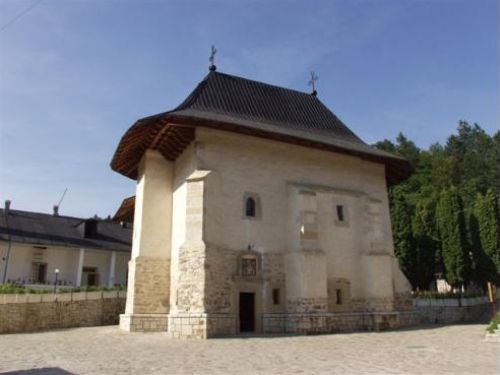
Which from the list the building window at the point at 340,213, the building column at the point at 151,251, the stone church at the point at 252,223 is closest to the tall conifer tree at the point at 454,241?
the stone church at the point at 252,223

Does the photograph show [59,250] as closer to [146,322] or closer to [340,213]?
[146,322]

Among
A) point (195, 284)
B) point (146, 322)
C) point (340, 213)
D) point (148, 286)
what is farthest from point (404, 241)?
point (146, 322)

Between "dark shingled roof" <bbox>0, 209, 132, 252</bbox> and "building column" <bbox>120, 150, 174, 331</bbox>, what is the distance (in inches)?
420

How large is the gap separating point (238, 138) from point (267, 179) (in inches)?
70.4

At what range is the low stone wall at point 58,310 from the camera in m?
15.6

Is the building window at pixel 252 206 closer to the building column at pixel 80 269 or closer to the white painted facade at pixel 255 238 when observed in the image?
the white painted facade at pixel 255 238

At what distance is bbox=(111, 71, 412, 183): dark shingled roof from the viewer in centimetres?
1493

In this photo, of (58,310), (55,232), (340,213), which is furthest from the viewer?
(55,232)

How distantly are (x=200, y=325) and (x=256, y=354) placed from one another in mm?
3755

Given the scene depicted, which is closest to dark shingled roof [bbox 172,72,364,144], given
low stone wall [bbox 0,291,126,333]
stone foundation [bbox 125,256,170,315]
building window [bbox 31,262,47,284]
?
stone foundation [bbox 125,256,170,315]

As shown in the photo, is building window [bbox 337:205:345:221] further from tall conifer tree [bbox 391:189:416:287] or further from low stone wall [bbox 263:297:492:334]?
tall conifer tree [bbox 391:189:416:287]

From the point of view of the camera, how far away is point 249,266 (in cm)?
1480

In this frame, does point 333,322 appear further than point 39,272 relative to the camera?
No

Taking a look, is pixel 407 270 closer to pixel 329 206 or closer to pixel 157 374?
pixel 329 206
